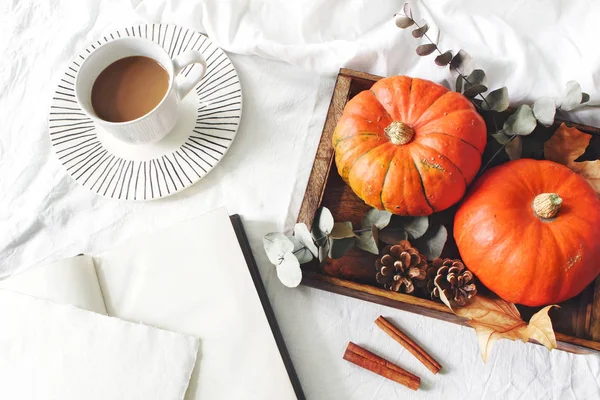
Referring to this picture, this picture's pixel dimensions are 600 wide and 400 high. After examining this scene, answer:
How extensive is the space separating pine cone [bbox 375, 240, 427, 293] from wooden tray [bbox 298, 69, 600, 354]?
0.01m

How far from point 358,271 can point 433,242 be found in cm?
9

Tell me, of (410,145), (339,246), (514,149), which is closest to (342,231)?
(339,246)

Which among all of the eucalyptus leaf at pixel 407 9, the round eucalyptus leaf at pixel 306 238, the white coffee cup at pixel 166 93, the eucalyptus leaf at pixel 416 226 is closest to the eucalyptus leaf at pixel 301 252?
the round eucalyptus leaf at pixel 306 238

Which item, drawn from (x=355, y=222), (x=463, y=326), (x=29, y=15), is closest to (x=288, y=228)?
(x=355, y=222)

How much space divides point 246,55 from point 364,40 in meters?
0.17

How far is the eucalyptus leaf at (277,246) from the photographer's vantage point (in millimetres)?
560

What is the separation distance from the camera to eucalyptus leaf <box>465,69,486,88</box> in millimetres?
597

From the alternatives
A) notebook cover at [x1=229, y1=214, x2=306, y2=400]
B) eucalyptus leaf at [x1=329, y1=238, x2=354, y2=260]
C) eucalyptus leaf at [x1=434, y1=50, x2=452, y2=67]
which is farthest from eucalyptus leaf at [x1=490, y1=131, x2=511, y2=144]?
notebook cover at [x1=229, y1=214, x2=306, y2=400]

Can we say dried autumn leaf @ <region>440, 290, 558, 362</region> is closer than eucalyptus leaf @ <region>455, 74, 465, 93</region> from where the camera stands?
Yes

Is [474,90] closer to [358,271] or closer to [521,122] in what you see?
[521,122]

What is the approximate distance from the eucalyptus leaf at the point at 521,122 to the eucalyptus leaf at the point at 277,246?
0.29 m

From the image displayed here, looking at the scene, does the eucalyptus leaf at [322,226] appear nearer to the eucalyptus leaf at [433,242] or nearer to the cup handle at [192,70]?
the eucalyptus leaf at [433,242]

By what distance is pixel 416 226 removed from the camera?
1.87 ft

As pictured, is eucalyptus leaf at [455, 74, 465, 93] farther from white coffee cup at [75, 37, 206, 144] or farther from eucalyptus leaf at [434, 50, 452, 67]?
white coffee cup at [75, 37, 206, 144]
